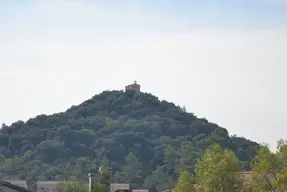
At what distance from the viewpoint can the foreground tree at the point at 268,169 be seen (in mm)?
64625

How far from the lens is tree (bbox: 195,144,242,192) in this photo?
68.3 metres

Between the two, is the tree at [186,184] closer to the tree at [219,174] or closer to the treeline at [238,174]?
the treeline at [238,174]

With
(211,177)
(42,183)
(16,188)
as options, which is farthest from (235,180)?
(42,183)

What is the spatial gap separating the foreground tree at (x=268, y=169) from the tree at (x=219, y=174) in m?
2.25

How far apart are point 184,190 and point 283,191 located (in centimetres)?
1303

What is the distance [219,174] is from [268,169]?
422 cm

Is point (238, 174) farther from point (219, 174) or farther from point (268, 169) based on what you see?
point (268, 169)

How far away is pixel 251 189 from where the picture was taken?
66.6 metres

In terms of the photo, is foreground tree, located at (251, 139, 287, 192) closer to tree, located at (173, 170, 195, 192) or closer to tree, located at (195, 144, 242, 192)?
tree, located at (195, 144, 242, 192)

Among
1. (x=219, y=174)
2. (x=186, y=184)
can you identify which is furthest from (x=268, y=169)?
(x=186, y=184)

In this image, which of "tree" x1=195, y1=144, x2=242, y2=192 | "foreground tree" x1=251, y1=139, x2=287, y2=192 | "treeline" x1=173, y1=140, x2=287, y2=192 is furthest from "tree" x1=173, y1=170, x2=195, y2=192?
"foreground tree" x1=251, y1=139, x2=287, y2=192

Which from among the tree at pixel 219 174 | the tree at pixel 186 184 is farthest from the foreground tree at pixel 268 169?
the tree at pixel 186 184

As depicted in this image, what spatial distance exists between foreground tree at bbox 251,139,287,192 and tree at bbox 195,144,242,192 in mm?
2253

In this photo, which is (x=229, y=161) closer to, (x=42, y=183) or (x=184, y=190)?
(x=184, y=190)
